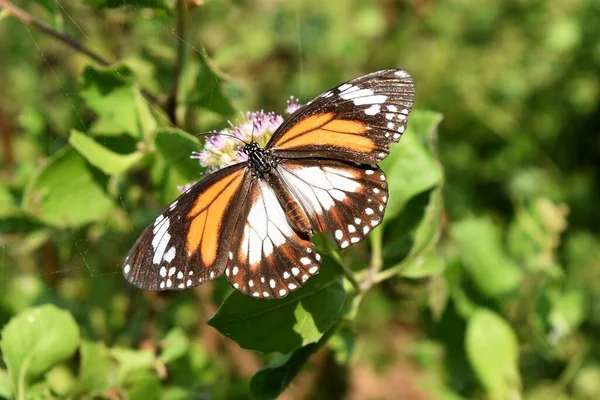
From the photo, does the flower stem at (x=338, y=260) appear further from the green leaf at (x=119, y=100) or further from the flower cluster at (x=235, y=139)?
the green leaf at (x=119, y=100)

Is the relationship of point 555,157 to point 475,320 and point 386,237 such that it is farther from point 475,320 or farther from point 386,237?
point 386,237

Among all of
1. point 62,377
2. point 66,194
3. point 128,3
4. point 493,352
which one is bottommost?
point 493,352

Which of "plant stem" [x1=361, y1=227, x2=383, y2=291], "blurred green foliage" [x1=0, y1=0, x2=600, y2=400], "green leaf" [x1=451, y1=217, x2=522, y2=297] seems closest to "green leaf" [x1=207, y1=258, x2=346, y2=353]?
"blurred green foliage" [x1=0, y1=0, x2=600, y2=400]

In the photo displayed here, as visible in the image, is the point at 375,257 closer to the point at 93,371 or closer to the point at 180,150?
the point at 180,150

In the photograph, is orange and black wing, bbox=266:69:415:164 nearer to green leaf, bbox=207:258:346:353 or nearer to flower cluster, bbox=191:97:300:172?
flower cluster, bbox=191:97:300:172

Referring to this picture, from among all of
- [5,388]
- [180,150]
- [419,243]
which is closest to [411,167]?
[419,243]

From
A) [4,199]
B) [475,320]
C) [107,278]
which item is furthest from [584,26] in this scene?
[4,199]
